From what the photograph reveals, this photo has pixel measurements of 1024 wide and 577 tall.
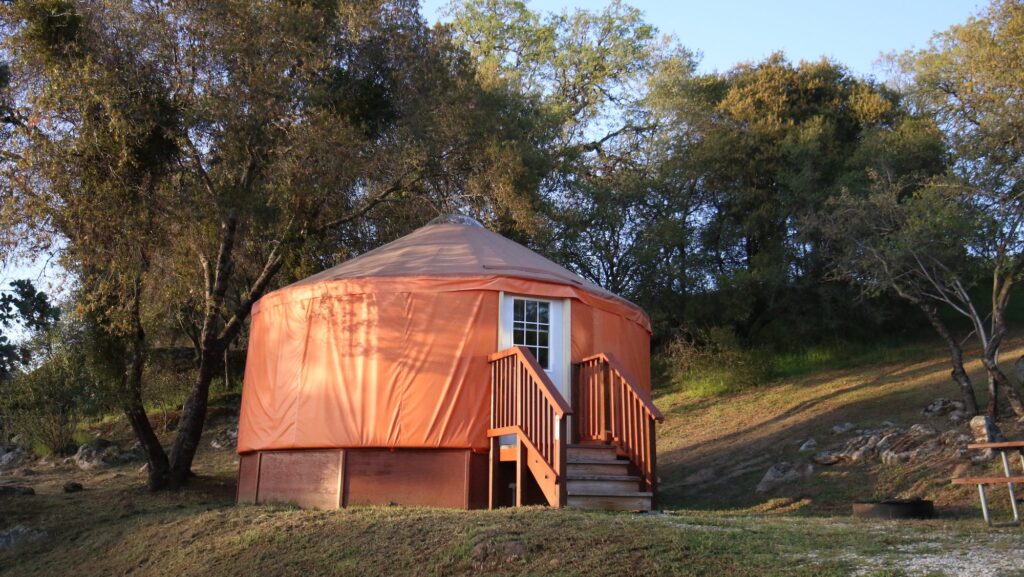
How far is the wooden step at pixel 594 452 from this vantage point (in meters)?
8.16

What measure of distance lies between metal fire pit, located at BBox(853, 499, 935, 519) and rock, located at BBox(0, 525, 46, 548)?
7.94m

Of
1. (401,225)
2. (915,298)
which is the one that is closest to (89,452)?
(401,225)

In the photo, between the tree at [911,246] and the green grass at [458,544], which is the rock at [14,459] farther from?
the tree at [911,246]

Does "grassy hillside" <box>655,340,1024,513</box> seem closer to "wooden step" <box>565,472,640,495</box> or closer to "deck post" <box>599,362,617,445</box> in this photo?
"deck post" <box>599,362,617,445</box>

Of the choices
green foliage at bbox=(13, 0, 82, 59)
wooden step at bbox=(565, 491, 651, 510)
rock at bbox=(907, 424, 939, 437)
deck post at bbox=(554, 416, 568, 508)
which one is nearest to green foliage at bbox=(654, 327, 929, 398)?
rock at bbox=(907, 424, 939, 437)

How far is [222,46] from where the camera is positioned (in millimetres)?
10562

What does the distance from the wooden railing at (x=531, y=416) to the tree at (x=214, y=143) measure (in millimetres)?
3890

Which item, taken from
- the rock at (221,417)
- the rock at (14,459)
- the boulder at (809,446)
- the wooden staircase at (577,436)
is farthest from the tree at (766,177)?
the rock at (14,459)

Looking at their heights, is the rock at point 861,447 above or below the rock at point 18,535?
above

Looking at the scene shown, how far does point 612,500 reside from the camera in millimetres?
7637

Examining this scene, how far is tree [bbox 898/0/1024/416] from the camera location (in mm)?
10852

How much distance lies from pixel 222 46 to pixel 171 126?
1.12 metres

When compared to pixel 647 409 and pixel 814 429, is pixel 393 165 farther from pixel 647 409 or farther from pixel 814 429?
pixel 814 429

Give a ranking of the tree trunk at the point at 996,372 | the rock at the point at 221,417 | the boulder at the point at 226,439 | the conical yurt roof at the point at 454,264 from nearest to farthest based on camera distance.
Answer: the conical yurt roof at the point at 454,264 → the tree trunk at the point at 996,372 → the boulder at the point at 226,439 → the rock at the point at 221,417
